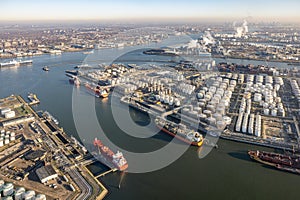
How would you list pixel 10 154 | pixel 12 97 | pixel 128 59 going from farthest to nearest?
pixel 128 59
pixel 12 97
pixel 10 154

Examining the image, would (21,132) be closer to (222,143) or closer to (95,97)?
(95,97)

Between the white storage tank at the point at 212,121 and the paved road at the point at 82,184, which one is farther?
the white storage tank at the point at 212,121

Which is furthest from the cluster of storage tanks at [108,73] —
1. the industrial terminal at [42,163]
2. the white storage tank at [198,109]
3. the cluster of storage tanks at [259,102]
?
the cluster of storage tanks at [259,102]

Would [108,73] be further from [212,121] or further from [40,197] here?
[40,197]

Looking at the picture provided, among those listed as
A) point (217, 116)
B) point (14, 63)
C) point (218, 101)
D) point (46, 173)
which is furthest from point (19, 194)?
point (14, 63)

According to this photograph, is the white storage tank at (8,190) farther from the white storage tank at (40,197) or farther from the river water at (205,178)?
the river water at (205,178)

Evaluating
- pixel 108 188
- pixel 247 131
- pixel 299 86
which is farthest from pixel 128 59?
pixel 108 188
